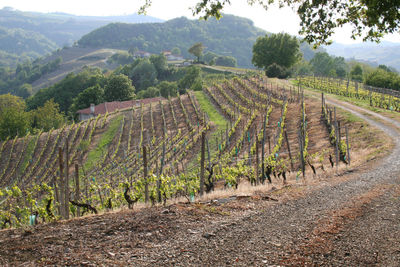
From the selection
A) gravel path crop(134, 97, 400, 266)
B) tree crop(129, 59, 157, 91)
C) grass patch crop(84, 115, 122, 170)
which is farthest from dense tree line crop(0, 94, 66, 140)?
gravel path crop(134, 97, 400, 266)

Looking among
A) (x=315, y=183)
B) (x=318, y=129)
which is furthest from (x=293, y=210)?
(x=318, y=129)

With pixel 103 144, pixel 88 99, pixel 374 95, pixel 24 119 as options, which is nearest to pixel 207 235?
pixel 103 144

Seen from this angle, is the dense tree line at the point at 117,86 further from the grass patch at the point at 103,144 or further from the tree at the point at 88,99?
the grass patch at the point at 103,144

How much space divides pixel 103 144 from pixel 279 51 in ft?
135

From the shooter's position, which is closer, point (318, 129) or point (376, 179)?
point (376, 179)

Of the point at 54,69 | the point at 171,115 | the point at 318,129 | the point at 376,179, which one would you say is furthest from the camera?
the point at 54,69

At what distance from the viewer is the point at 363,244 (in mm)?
5648

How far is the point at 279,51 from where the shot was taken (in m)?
64.2

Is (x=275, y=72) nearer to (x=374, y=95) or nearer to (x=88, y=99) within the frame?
(x=374, y=95)

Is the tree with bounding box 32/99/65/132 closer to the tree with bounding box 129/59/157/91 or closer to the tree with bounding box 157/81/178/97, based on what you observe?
the tree with bounding box 157/81/178/97

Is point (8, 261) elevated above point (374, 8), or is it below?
below

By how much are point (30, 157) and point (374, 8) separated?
3503 cm

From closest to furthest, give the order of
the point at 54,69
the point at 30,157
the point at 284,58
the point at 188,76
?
the point at 30,157
the point at 284,58
the point at 188,76
the point at 54,69

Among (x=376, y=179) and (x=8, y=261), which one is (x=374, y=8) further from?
(x=8, y=261)
